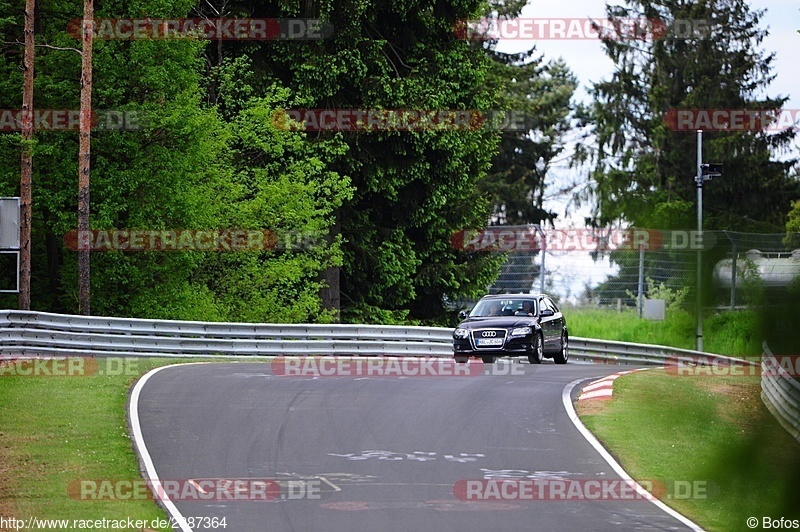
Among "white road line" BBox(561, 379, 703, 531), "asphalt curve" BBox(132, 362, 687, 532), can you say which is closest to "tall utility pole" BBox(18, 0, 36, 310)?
"asphalt curve" BBox(132, 362, 687, 532)

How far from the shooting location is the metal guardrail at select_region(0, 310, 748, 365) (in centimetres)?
2603

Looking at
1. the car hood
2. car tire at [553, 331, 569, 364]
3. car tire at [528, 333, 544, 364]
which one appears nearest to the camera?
the car hood

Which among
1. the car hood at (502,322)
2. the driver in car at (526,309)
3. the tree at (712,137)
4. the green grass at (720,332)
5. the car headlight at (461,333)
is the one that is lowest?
the car headlight at (461,333)

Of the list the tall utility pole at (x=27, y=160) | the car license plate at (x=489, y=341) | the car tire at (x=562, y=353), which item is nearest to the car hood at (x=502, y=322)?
the car license plate at (x=489, y=341)

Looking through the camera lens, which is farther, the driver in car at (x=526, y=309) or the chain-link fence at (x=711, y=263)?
the driver in car at (x=526, y=309)

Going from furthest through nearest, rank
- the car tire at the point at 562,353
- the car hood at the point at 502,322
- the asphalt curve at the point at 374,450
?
the car tire at the point at 562,353 → the car hood at the point at 502,322 → the asphalt curve at the point at 374,450

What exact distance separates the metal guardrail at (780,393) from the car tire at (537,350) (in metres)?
24.3

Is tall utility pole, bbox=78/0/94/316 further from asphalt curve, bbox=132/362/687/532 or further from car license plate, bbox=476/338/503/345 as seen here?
car license plate, bbox=476/338/503/345

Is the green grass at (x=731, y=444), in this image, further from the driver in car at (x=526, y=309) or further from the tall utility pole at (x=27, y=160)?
the tall utility pole at (x=27, y=160)

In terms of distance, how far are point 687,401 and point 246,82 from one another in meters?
38.1

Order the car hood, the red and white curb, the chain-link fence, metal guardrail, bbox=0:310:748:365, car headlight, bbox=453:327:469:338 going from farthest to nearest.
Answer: car headlight, bbox=453:327:469:338 < the car hood < metal guardrail, bbox=0:310:748:365 < the red and white curb < the chain-link fence

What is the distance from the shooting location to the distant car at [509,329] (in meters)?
26.4

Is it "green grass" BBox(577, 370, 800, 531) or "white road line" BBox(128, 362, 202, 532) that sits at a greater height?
"green grass" BBox(577, 370, 800, 531)

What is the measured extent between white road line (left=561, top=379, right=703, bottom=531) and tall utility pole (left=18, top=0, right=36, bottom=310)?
1595 centimetres
